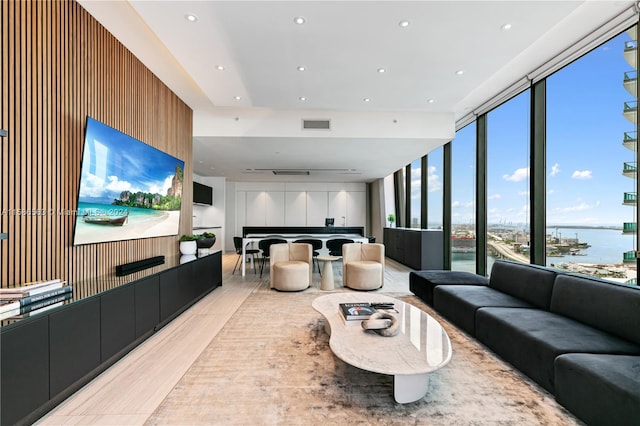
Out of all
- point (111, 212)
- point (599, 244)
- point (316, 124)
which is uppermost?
point (316, 124)

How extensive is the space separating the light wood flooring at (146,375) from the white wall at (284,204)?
6.48 meters

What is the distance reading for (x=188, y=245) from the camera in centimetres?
442

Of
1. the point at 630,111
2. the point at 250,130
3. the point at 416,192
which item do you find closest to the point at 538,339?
the point at 630,111

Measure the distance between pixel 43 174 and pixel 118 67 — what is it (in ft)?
5.16

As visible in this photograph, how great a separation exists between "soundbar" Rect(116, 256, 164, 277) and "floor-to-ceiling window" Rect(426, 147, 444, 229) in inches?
229

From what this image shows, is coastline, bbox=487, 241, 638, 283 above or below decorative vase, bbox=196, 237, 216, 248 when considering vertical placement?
below

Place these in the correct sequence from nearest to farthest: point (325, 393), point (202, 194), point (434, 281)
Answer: point (325, 393), point (434, 281), point (202, 194)

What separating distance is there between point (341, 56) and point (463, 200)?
4.07 m

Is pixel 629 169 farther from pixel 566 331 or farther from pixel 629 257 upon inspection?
pixel 566 331

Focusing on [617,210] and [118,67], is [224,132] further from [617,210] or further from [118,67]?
[617,210]

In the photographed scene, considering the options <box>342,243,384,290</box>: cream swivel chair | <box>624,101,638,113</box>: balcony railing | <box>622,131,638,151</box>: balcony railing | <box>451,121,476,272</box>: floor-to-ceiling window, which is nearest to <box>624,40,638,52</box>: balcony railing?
<box>624,101,638,113</box>: balcony railing

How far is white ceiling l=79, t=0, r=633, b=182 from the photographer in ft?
7.86

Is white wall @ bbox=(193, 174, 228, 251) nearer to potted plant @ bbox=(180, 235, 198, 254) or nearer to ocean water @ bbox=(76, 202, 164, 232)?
potted plant @ bbox=(180, 235, 198, 254)

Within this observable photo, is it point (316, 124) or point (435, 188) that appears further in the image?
point (435, 188)
